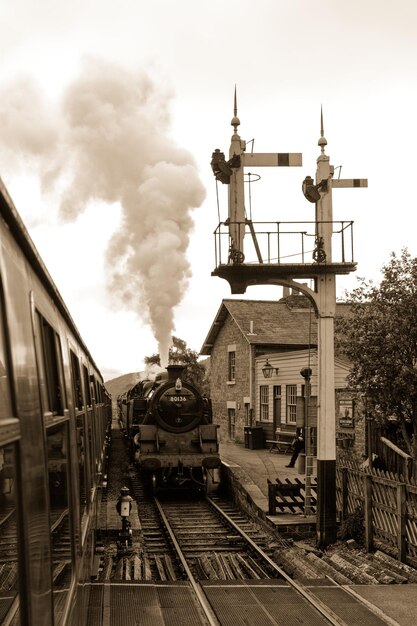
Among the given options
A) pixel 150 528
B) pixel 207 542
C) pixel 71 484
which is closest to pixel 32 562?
pixel 71 484

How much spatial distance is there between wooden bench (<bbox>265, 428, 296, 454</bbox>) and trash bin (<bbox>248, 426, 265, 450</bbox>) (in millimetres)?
547

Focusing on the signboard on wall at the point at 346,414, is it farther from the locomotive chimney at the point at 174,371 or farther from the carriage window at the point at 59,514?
the carriage window at the point at 59,514

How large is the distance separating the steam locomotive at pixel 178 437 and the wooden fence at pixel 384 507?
185 inches

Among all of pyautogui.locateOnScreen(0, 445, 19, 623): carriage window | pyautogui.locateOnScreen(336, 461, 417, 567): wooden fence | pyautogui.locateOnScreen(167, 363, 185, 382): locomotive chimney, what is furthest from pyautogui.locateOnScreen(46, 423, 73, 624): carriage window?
pyautogui.locateOnScreen(167, 363, 185, 382): locomotive chimney

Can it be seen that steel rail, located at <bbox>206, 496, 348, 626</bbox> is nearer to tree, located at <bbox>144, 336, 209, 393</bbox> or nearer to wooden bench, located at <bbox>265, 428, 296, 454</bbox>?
wooden bench, located at <bbox>265, 428, 296, 454</bbox>

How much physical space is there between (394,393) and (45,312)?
1106 cm

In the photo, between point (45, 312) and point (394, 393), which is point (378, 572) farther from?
point (45, 312)

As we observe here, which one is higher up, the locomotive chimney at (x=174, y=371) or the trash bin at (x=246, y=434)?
the locomotive chimney at (x=174, y=371)

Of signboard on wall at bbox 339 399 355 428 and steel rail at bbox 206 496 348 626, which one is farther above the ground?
signboard on wall at bbox 339 399 355 428

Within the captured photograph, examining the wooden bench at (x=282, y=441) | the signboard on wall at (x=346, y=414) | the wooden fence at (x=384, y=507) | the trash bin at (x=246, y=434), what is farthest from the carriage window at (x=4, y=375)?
the trash bin at (x=246, y=434)

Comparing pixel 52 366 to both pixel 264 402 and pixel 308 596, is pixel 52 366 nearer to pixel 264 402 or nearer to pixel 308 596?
pixel 308 596

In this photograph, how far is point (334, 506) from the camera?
436 inches

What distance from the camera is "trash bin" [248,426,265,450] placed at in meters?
25.7

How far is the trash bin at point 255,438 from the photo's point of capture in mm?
25719
